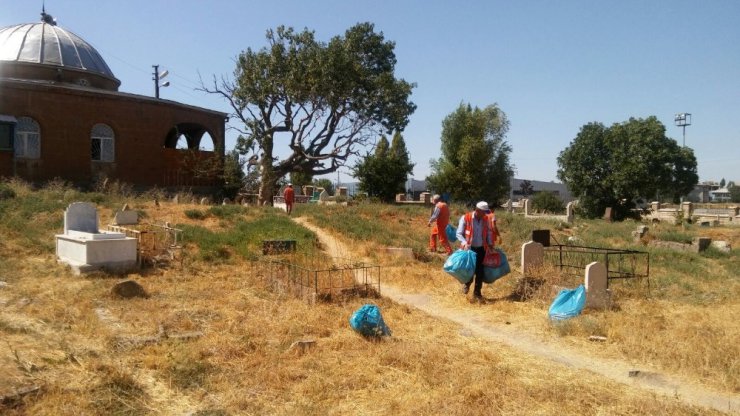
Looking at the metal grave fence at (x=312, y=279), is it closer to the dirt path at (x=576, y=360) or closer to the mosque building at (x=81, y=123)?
the dirt path at (x=576, y=360)

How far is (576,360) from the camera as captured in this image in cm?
693

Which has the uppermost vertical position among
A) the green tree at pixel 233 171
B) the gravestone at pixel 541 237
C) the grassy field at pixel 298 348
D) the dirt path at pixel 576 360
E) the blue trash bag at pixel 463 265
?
the green tree at pixel 233 171

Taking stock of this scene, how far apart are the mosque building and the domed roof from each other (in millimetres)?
46

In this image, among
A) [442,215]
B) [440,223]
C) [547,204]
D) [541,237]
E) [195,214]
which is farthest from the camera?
[547,204]

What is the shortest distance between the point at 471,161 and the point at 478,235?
1223 inches

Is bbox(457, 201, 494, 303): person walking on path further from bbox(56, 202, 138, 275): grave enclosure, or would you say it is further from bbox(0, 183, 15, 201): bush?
bbox(0, 183, 15, 201): bush

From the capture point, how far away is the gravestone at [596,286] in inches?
353

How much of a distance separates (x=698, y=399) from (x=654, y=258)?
11.3 meters

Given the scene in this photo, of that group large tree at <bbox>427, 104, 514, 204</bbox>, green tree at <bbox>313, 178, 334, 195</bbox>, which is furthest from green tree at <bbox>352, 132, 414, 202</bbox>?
green tree at <bbox>313, 178, 334, 195</bbox>

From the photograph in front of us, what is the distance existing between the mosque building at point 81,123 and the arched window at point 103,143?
4 centimetres

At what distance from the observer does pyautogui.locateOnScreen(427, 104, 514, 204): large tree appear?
40.6 metres

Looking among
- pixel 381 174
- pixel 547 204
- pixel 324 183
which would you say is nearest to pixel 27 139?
pixel 381 174

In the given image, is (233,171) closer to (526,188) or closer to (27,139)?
(27,139)

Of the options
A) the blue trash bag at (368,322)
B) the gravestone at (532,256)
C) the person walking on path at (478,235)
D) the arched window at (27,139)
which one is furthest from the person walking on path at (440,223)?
the arched window at (27,139)
